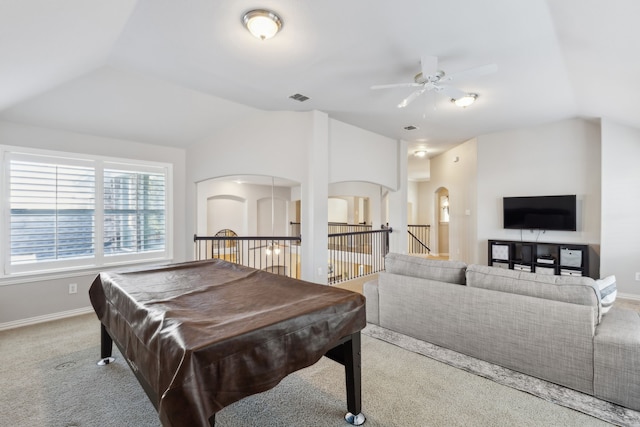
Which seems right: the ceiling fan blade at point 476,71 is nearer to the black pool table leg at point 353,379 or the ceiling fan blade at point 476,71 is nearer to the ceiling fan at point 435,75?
the ceiling fan at point 435,75

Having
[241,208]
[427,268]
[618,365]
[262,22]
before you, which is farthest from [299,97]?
[241,208]

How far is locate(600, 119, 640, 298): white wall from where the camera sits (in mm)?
4574

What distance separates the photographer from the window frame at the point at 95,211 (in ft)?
11.1

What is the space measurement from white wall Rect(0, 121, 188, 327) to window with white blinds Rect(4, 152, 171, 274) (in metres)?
0.15

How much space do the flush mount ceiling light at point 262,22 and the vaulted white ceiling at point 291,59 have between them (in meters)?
0.06

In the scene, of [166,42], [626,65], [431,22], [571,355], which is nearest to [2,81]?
[166,42]

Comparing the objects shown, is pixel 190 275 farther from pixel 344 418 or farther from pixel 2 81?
pixel 2 81

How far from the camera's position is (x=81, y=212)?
388 centimetres

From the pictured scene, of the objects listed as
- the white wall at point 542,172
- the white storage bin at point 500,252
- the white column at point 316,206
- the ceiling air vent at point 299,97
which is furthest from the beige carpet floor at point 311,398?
the white wall at point 542,172

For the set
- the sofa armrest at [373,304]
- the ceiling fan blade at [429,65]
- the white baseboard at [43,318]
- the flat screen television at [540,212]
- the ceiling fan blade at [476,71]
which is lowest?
the white baseboard at [43,318]

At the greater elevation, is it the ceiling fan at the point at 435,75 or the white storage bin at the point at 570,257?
the ceiling fan at the point at 435,75

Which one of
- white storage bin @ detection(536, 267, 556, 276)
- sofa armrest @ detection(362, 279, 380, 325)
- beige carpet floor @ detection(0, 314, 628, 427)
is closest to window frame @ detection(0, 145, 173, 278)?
beige carpet floor @ detection(0, 314, 628, 427)

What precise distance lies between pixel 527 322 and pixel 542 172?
4468 millimetres

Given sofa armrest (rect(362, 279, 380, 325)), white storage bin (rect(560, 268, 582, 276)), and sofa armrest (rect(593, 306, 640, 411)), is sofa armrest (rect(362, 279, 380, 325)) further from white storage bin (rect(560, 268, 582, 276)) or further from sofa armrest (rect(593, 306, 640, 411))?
white storage bin (rect(560, 268, 582, 276))
